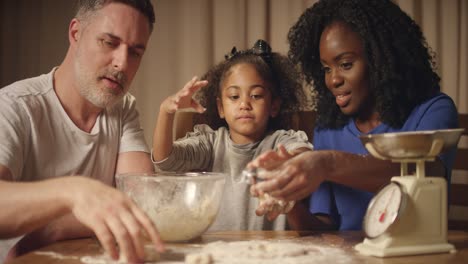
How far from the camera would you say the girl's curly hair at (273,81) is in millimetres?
2109

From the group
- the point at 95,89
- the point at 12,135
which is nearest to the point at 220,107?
the point at 95,89

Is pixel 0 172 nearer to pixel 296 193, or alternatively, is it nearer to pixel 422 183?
pixel 296 193

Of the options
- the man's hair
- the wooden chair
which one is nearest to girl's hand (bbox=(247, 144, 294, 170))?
the man's hair

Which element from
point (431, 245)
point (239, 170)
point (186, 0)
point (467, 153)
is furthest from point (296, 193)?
point (186, 0)

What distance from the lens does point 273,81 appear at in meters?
2.12

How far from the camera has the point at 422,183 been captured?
3.65 feet

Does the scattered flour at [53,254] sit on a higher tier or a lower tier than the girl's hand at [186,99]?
lower

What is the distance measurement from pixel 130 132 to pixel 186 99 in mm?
265

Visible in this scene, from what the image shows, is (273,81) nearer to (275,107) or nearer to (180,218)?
(275,107)

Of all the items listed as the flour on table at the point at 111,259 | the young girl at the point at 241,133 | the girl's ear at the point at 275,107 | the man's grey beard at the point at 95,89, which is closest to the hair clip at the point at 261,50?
the young girl at the point at 241,133

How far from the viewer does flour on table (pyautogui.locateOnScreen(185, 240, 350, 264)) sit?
3.27ft

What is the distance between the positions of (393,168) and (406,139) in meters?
0.30

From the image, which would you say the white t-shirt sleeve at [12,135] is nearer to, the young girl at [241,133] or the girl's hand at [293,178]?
the young girl at [241,133]

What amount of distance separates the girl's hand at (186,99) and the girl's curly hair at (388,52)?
1.70 ft
